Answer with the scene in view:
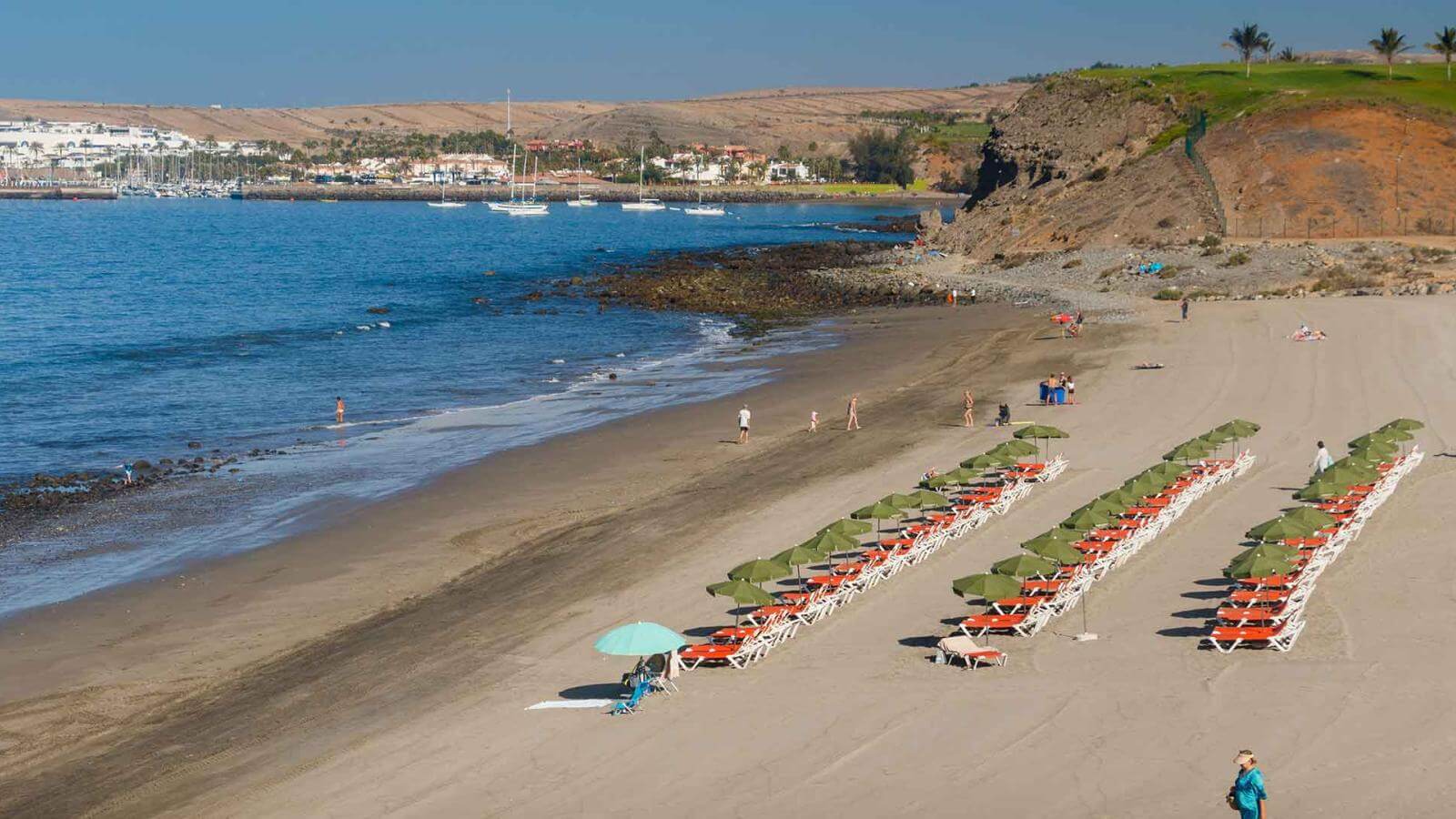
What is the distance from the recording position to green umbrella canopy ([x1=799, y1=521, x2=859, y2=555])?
75.5 feet

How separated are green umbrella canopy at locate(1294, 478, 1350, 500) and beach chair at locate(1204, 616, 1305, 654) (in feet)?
21.3

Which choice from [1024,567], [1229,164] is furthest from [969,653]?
[1229,164]

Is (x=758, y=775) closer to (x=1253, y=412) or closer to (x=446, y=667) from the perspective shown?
(x=446, y=667)

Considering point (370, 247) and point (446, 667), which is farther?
point (370, 247)

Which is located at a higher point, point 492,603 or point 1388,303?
point 1388,303

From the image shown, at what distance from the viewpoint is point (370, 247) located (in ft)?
442

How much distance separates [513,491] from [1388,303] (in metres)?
36.0

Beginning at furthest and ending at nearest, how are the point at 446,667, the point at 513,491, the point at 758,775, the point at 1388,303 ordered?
the point at 1388,303 < the point at 513,491 < the point at 446,667 < the point at 758,775

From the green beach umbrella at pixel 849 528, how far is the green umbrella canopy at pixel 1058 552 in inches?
122

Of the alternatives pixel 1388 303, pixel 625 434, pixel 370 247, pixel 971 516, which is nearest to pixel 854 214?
pixel 370 247

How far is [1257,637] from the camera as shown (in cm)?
1952

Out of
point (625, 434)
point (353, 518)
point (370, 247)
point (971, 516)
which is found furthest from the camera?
point (370, 247)

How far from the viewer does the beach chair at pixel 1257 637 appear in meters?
19.4

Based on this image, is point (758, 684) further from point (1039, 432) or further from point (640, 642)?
point (1039, 432)
